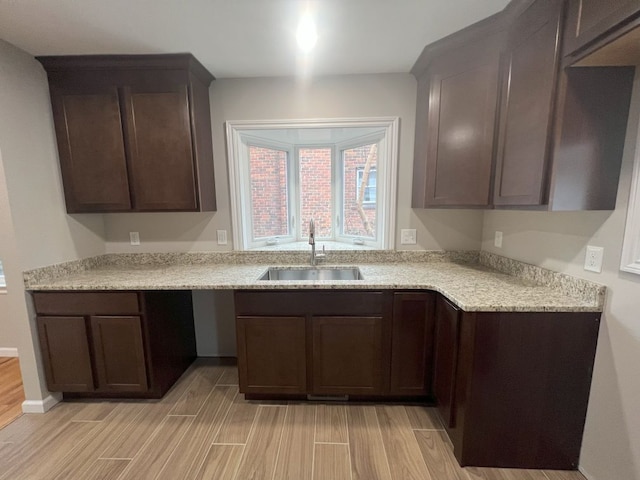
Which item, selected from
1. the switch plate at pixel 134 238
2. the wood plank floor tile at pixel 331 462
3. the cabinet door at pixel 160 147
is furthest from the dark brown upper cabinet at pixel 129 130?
the wood plank floor tile at pixel 331 462

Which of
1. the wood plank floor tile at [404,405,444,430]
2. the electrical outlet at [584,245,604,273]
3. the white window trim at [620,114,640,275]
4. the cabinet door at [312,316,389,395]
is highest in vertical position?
the white window trim at [620,114,640,275]

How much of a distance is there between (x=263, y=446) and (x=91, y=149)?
89.1 inches

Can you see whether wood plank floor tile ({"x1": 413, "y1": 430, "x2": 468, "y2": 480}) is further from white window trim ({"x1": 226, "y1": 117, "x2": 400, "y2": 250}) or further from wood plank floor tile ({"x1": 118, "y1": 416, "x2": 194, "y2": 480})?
wood plank floor tile ({"x1": 118, "y1": 416, "x2": 194, "y2": 480})

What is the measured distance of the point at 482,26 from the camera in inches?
59.1

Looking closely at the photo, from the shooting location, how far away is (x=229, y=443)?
1.58 meters

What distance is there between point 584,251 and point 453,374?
908mm

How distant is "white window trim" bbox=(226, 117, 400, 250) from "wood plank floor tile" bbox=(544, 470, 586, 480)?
5.08 ft

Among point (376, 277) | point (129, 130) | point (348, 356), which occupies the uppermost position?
point (129, 130)

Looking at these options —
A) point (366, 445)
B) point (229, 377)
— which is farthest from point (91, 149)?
point (366, 445)

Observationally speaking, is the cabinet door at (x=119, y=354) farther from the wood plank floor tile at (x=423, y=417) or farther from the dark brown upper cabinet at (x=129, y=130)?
the wood plank floor tile at (x=423, y=417)

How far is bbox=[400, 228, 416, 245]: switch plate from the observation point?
2.25 m

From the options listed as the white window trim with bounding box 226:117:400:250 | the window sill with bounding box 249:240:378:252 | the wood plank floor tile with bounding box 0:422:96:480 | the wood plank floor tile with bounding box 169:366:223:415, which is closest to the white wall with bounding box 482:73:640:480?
the white window trim with bounding box 226:117:400:250

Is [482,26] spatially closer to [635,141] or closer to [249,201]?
[635,141]

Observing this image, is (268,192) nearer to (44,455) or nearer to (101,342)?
(101,342)
